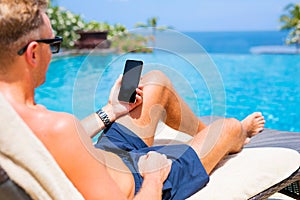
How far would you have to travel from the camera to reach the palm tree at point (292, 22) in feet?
62.7

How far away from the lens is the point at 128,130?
2.51 meters

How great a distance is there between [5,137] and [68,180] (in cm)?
27

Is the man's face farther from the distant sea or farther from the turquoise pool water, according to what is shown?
the distant sea

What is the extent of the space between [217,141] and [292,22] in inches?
749

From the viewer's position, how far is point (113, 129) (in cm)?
250

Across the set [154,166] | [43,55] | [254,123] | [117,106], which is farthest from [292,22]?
[43,55]

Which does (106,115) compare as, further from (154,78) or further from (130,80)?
(154,78)

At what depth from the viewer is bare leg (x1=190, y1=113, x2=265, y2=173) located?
97.0 inches

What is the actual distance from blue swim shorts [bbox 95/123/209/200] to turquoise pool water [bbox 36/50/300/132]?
0.24 m

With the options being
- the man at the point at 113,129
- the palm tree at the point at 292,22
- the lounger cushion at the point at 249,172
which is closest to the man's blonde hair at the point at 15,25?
the man at the point at 113,129

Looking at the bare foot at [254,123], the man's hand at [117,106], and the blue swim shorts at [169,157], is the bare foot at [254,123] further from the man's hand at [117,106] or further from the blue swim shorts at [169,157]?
the man's hand at [117,106]

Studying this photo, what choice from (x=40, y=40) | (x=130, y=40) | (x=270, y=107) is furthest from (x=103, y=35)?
(x=40, y=40)

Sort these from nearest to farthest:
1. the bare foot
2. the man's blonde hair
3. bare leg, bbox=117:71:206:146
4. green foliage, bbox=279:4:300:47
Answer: the man's blonde hair < bare leg, bbox=117:71:206:146 < the bare foot < green foliage, bbox=279:4:300:47

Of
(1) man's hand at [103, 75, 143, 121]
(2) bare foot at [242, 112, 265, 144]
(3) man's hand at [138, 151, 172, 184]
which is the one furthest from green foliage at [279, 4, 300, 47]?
(3) man's hand at [138, 151, 172, 184]
